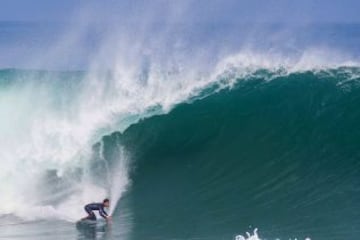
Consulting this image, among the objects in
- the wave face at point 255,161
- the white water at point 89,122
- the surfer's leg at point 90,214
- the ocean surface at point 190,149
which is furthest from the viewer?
the white water at point 89,122

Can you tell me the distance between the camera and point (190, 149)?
668 inches

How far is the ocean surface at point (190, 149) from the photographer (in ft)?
44.4

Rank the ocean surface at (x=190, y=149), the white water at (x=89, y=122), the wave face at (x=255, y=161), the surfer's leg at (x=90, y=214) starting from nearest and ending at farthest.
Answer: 1. the wave face at (x=255, y=161)
2. the surfer's leg at (x=90, y=214)
3. the ocean surface at (x=190, y=149)
4. the white water at (x=89, y=122)

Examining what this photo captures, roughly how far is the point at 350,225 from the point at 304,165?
327cm

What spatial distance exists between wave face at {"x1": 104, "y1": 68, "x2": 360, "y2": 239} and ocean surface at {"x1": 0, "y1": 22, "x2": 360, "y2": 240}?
0.02 metres

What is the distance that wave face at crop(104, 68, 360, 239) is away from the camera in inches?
510

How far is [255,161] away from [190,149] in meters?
1.46

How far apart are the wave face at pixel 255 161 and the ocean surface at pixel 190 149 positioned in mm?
25

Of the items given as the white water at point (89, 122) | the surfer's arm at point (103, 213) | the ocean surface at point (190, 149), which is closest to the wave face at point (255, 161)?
the ocean surface at point (190, 149)

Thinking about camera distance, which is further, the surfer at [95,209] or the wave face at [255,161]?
the surfer at [95,209]

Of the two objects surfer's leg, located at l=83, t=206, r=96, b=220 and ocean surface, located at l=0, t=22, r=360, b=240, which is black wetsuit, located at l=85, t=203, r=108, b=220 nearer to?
surfer's leg, located at l=83, t=206, r=96, b=220

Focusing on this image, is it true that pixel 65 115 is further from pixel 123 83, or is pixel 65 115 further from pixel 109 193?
pixel 109 193

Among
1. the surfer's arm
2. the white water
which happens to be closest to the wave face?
the white water

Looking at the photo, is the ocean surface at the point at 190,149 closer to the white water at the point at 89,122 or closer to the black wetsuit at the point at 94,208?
the white water at the point at 89,122
